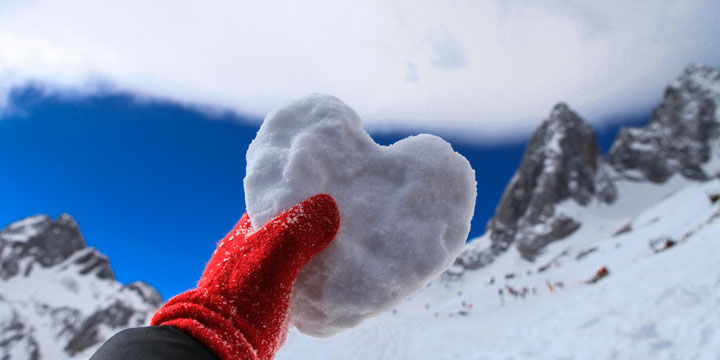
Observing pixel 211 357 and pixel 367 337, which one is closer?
pixel 211 357

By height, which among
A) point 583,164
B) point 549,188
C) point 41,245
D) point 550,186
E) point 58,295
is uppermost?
point 41,245

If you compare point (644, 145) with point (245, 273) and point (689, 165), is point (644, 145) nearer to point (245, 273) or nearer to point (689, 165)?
point (689, 165)

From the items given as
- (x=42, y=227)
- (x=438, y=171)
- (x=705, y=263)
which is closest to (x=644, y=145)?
(x=705, y=263)

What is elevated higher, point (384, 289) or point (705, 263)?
point (384, 289)

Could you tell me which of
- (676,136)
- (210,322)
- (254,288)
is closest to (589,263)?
(254,288)

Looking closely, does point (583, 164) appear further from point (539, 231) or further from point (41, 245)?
point (41, 245)

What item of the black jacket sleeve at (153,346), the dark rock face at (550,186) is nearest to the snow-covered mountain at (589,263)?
the dark rock face at (550,186)

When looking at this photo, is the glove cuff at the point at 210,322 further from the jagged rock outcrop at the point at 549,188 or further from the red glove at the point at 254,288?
the jagged rock outcrop at the point at 549,188

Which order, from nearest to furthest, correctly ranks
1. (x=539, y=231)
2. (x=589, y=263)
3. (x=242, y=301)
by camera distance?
(x=242, y=301)
(x=589, y=263)
(x=539, y=231)
